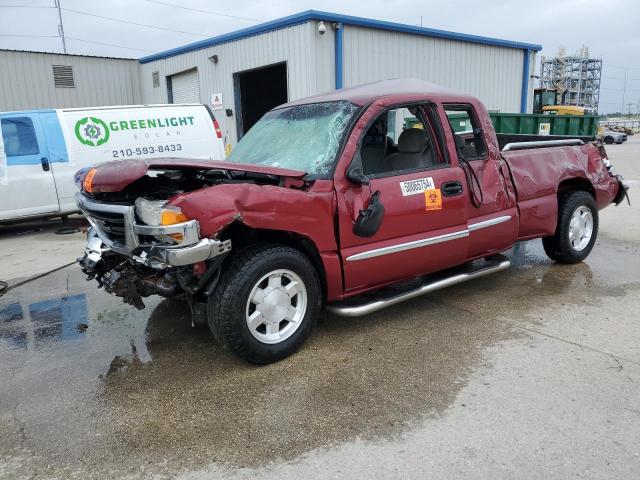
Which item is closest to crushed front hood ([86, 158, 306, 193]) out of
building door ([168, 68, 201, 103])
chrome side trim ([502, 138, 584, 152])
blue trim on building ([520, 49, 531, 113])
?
chrome side trim ([502, 138, 584, 152])

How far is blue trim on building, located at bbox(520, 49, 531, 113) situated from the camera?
58.1 ft

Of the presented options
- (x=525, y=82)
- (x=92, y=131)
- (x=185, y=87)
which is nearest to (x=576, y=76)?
(x=525, y=82)

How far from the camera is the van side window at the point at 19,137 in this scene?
847 cm

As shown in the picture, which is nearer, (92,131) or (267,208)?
(267,208)

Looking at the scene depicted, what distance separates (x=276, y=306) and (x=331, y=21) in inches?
402

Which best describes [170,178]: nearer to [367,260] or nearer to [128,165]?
[128,165]

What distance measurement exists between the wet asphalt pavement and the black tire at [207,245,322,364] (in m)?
0.17

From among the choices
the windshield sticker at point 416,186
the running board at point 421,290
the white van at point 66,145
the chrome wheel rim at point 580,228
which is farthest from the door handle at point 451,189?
the white van at point 66,145

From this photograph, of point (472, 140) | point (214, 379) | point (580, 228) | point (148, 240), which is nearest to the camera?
point (148, 240)

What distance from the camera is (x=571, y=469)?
8.14ft

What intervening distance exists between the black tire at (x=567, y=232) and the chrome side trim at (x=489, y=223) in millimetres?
1127

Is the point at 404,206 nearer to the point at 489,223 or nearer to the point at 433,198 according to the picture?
the point at 433,198

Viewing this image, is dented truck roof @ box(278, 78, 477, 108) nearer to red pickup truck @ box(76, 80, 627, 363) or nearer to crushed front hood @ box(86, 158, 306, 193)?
red pickup truck @ box(76, 80, 627, 363)

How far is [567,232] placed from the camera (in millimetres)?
5668
